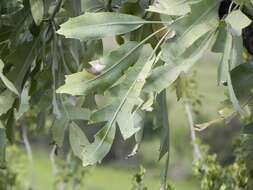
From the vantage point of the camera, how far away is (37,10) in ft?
5.93

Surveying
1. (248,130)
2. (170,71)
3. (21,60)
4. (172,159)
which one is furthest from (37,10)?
(172,159)

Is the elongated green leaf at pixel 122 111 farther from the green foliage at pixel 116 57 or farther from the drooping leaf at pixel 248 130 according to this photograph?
the drooping leaf at pixel 248 130

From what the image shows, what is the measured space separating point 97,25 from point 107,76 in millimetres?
121

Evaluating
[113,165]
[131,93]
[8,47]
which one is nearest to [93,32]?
[131,93]

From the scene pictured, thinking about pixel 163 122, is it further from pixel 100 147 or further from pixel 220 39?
pixel 220 39

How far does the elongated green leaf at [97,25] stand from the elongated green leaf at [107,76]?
51mm

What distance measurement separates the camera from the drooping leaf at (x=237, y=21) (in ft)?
4.56

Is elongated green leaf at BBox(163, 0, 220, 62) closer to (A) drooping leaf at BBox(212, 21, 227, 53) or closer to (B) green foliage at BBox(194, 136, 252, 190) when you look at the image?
(A) drooping leaf at BBox(212, 21, 227, 53)

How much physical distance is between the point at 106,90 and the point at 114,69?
0.05m

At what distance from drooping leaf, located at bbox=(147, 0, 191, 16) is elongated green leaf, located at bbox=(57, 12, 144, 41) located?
108 mm

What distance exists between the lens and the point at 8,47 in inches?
77.5

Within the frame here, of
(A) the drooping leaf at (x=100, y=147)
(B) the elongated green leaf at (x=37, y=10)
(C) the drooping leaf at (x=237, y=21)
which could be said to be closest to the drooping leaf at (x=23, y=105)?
(B) the elongated green leaf at (x=37, y=10)

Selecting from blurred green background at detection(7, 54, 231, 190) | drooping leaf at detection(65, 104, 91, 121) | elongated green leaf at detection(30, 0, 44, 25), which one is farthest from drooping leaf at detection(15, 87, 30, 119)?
blurred green background at detection(7, 54, 231, 190)

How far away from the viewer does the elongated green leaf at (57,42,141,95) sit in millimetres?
1578
